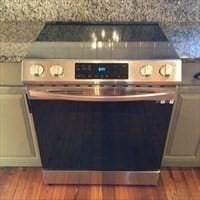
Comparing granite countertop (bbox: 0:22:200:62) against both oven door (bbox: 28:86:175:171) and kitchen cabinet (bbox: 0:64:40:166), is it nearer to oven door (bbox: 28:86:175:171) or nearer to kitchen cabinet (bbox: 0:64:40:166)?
kitchen cabinet (bbox: 0:64:40:166)

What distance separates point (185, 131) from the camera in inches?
69.3

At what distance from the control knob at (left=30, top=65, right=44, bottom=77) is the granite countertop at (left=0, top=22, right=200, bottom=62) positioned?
0.15 m

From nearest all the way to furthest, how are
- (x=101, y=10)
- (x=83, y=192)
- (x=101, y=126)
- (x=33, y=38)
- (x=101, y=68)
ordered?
1. (x=101, y=68)
2. (x=101, y=126)
3. (x=33, y=38)
4. (x=83, y=192)
5. (x=101, y=10)

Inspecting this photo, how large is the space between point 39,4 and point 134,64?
0.95 m

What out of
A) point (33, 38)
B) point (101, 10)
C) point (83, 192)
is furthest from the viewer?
point (101, 10)

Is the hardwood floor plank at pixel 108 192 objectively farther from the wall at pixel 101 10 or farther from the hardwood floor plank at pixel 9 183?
the wall at pixel 101 10

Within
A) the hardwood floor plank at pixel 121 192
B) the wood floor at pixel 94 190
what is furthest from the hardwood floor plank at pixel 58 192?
the hardwood floor plank at pixel 121 192

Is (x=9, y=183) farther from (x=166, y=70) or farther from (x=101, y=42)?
(x=166, y=70)

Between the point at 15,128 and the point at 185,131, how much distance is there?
1023 mm

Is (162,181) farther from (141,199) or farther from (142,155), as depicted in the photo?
(142,155)

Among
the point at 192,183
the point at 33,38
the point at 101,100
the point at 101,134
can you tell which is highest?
the point at 33,38

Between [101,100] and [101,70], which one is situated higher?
[101,70]

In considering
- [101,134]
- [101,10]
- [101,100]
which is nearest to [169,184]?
[101,134]

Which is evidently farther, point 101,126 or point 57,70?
point 101,126
